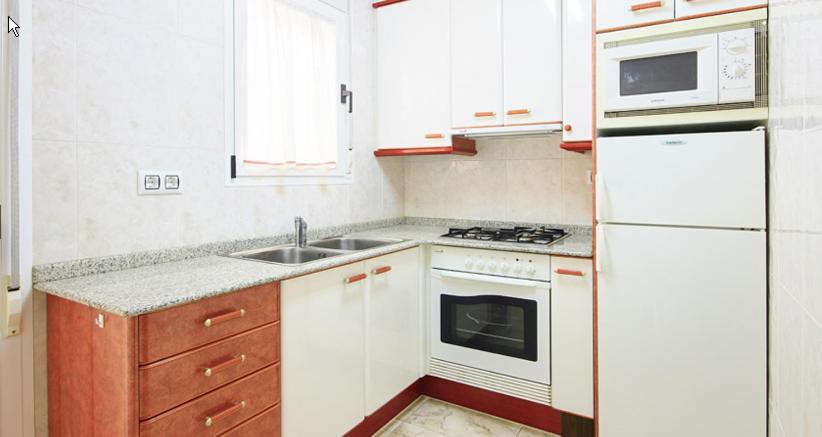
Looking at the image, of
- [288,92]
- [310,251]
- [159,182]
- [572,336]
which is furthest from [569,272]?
Result: [159,182]

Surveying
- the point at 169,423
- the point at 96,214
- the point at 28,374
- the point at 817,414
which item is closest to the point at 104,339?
the point at 169,423

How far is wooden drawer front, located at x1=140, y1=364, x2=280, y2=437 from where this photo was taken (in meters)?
1.30

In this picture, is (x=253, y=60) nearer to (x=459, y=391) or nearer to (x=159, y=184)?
(x=159, y=184)

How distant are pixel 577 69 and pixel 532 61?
25 cm

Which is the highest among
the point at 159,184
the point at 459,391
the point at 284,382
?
the point at 159,184

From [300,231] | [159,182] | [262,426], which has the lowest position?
[262,426]

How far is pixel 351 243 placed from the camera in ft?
8.80

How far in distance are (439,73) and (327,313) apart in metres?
1.63

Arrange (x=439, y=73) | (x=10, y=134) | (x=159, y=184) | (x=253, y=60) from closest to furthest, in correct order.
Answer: (x=10, y=134)
(x=159, y=184)
(x=253, y=60)
(x=439, y=73)

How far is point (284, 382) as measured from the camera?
1.69 m

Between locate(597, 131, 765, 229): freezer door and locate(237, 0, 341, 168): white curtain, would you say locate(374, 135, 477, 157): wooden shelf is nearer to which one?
locate(237, 0, 341, 168): white curtain

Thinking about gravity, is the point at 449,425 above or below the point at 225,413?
below

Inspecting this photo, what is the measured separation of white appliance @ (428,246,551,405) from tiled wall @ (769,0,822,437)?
46.7 inches

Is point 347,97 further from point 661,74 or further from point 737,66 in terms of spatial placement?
point 737,66
